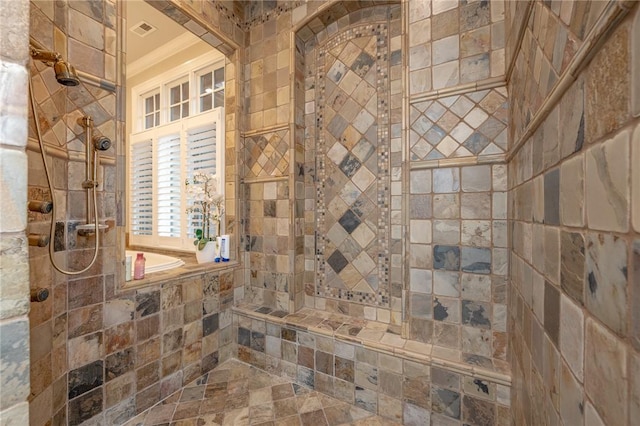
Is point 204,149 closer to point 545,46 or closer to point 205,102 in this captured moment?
point 205,102

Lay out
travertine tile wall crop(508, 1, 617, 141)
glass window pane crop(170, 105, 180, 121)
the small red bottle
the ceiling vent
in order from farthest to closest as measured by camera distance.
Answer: glass window pane crop(170, 105, 180, 121), the ceiling vent, the small red bottle, travertine tile wall crop(508, 1, 617, 141)

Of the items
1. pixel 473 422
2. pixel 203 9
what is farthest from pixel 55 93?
pixel 473 422

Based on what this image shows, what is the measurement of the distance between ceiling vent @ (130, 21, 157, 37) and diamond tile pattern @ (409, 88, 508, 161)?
2805mm

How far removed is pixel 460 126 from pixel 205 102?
237 cm

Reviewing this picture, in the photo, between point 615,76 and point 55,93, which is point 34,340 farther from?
point 615,76

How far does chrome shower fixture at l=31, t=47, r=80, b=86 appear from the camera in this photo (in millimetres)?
979

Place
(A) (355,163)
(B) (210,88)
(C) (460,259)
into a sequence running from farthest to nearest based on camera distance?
(B) (210,88) < (A) (355,163) < (C) (460,259)

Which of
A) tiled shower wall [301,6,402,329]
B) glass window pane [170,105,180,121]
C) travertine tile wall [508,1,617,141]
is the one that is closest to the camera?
travertine tile wall [508,1,617,141]

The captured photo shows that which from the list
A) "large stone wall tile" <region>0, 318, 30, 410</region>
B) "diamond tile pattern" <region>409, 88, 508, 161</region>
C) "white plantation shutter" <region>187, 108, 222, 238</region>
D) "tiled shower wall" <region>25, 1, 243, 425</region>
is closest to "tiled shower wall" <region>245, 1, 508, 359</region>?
"diamond tile pattern" <region>409, 88, 508, 161</region>

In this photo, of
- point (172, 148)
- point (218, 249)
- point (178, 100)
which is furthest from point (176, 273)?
point (178, 100)

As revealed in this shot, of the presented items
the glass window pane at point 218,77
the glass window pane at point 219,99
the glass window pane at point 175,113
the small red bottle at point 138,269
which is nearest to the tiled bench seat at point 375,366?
the small red bottle at point 138,269

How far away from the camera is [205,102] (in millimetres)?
2607

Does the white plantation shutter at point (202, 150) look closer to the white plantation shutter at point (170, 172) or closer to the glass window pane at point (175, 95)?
the white plantation shutter at point (170, 172)

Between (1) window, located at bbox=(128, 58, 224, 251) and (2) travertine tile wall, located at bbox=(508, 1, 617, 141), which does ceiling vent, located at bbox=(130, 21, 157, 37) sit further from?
(2) travertine tile wall, located at bbox=(508, 1, 617, 141)
